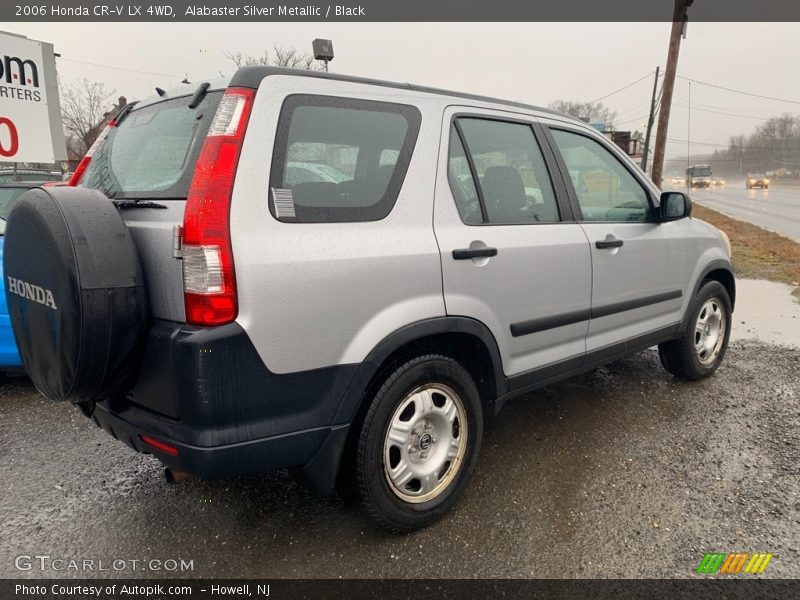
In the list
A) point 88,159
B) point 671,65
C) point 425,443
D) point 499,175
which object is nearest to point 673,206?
point 499,175

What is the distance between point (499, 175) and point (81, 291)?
6.46 feet

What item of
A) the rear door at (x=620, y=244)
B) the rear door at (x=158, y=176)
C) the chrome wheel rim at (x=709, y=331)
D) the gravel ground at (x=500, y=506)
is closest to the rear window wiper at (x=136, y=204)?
the rear door at (x=158, y=176)

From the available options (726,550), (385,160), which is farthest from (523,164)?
(726,550)

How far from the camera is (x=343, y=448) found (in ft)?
7.29

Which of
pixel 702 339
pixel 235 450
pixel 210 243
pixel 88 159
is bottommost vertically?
pixel 702 339

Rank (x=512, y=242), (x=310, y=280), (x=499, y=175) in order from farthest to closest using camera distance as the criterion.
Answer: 1. (x=499, y=175)
2. (x=512, y=242)
3. (x=310, y=280)

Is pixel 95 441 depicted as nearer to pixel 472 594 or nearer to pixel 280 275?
pixel 280 275

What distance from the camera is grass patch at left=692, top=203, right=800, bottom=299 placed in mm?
8883

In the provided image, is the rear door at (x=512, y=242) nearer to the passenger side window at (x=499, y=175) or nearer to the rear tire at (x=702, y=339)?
the passenger side window at (x=499, y=175)

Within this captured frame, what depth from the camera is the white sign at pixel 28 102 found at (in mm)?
8297

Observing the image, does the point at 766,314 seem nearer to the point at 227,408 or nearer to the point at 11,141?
the point at 227,408

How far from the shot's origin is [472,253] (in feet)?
8.11

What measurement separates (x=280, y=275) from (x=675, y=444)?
8.98 feet

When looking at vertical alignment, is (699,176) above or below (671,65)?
below
